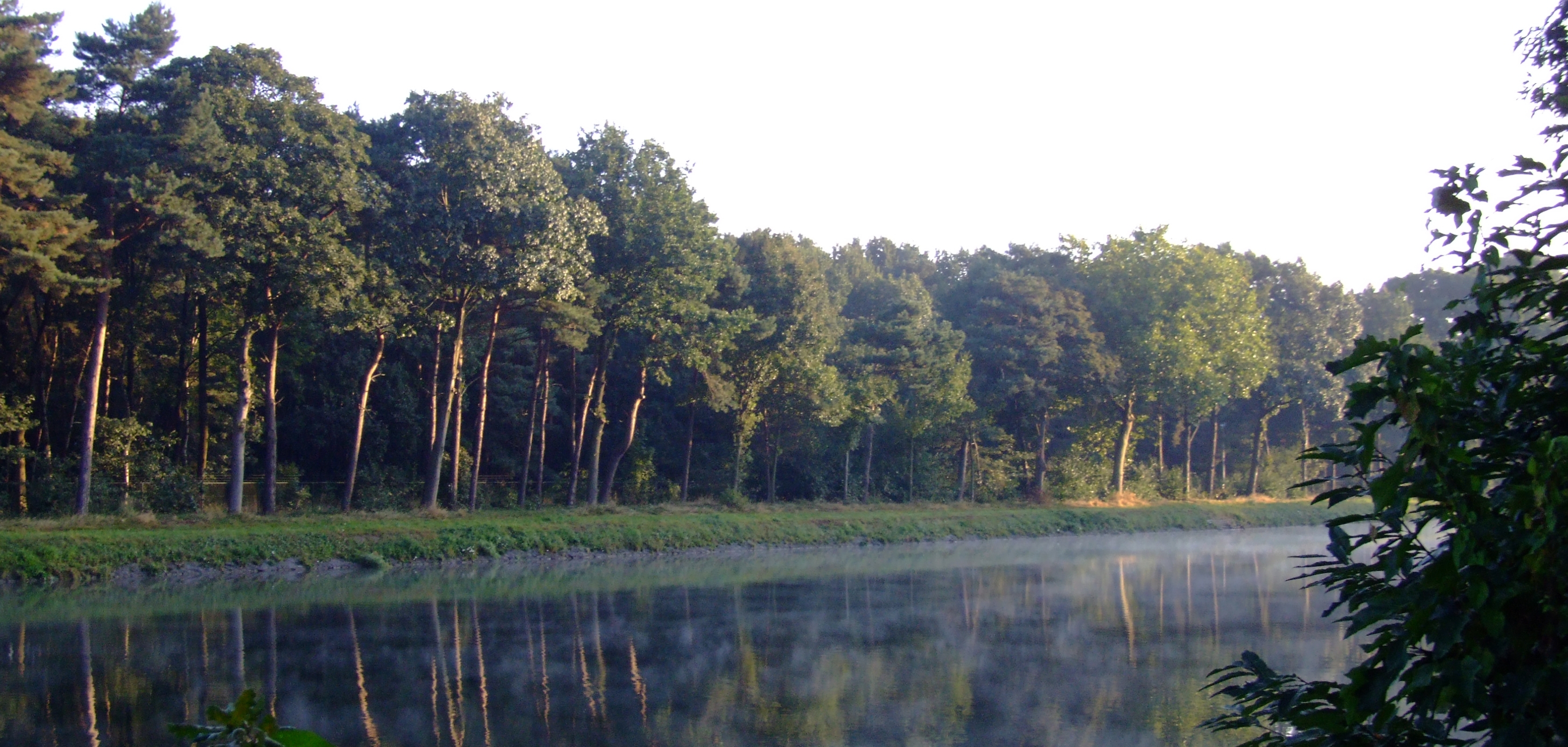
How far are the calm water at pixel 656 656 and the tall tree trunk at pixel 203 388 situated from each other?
411 inches

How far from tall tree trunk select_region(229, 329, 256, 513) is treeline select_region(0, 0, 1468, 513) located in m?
0.12

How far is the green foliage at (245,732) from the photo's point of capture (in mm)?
2590

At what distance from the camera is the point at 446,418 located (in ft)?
114

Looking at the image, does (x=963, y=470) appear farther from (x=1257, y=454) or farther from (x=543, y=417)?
(x=1257, y=454)

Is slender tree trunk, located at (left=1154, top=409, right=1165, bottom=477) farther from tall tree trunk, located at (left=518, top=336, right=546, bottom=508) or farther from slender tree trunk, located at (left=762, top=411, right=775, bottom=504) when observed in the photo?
tall tree trunk, located at (left=518, top=336, right=546, bottom=508)

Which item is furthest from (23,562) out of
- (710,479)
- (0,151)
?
(710,479)

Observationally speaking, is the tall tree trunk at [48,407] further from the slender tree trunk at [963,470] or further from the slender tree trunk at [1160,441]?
the slender tree trunk at [1160,441]

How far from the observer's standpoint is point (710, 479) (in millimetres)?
48469

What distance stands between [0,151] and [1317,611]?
101ft

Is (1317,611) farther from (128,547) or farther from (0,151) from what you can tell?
(0,151)

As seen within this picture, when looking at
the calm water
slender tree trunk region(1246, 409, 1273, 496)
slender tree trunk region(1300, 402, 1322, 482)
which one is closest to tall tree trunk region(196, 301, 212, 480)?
the calm water

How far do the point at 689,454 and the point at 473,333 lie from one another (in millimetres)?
9630

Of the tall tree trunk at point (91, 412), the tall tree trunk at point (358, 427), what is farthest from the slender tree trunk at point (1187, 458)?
the tall tree trunk at point (91, 412)

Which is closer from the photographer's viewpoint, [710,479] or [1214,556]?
[1214,556]
